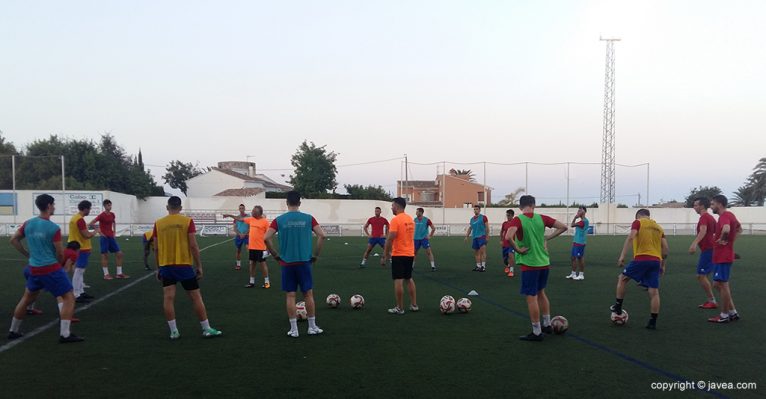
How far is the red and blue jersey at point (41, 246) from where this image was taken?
23.5ft

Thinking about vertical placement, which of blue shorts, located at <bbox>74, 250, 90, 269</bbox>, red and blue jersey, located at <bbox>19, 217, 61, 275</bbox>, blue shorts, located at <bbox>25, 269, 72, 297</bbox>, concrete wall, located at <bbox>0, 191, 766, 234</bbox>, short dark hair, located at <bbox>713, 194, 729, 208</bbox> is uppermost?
short dark hair, located at <bbox>713, 194, 729, 208</bbox>

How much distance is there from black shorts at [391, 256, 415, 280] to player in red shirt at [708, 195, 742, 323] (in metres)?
4.96

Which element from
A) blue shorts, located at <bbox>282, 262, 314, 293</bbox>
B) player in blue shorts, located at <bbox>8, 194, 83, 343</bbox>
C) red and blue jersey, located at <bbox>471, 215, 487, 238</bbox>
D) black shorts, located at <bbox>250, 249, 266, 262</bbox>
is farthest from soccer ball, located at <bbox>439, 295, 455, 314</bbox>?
red and blue jersey, located at <bbox>471, 215, 487, 238</bbox>

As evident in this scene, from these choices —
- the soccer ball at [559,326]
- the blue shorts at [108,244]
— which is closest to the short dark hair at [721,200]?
the soccer ball at [559,326]

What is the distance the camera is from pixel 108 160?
48.3m

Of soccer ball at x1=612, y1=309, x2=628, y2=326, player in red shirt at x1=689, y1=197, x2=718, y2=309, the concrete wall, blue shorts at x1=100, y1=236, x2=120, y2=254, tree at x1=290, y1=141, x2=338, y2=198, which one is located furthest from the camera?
tree at x1=290, y1=141, x2=338, y2=198

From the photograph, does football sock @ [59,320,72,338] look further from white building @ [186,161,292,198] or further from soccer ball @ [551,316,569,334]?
white building @ [186,161,292,198]

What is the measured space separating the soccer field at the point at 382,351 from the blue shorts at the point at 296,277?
0.73 metres

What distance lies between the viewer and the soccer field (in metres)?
5.35

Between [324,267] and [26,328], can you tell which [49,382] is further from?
[324,267]

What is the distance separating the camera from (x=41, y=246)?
7160 mm

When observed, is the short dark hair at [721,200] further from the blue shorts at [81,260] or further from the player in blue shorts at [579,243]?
the blue shorts at [81,260]

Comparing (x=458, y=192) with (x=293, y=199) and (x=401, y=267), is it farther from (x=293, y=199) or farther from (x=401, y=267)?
(x=293, y=199)

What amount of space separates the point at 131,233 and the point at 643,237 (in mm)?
35342
